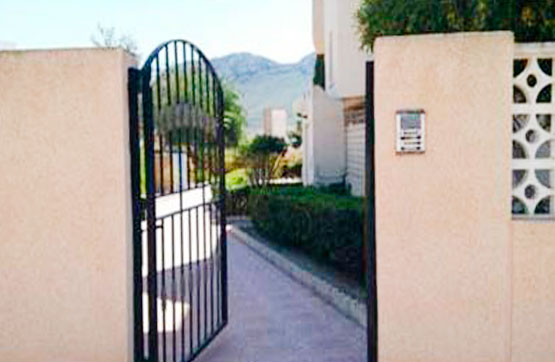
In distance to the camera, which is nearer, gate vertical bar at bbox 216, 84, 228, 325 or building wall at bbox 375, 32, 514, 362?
building wall at bbox 375, 32, 514, 362

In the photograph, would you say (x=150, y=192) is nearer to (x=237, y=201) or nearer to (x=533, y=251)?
(x=533, y=251)

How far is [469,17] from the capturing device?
19.7 ft

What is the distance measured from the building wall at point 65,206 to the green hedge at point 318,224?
4.01 m

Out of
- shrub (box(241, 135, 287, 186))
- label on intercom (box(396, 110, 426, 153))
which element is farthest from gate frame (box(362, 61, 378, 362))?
shrub (box(241, 135, 287, 186))

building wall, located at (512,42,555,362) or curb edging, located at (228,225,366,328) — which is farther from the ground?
building wall, located at (512,42,555,362)

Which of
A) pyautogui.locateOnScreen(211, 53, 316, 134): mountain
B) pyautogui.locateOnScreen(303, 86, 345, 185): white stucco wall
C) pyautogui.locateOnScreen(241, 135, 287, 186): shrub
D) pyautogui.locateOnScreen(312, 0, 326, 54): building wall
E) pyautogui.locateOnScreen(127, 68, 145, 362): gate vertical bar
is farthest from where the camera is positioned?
pyautogui.locateOnScreen(211, 53, 316, 134): mountain

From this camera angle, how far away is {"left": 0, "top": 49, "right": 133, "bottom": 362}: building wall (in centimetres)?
453

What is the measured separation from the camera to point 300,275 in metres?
9.04

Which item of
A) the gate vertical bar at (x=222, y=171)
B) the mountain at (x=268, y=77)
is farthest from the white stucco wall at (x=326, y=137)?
Result: the mountain at (x=268, y=77)

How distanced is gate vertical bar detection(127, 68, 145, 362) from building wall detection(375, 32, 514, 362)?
1.92 metres

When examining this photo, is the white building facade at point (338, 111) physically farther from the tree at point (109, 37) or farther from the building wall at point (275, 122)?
the building wall at point (275, 122)

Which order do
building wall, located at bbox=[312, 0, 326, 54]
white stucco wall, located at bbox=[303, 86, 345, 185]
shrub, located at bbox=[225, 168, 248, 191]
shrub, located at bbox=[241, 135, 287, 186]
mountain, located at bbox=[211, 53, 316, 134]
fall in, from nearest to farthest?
white stucco wall, located at bbox=[303, 86, 345, 185]
shrub, located at bbox=[241, 135, 287, 186]
shrub, located at bbox=[225, 168, 248, 191]
building wall, located at bbox=[312, 0, 326, 54]
mountain, located at bbox=[211, 53, 316, 134]

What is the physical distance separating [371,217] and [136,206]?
1901mm

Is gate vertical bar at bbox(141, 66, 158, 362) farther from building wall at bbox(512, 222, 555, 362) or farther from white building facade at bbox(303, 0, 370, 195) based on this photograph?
white building facade at bbox(303, 0, 370, 195)
